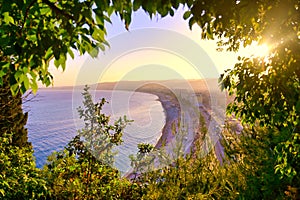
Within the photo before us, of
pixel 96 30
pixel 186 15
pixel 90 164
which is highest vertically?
pixel 186 15

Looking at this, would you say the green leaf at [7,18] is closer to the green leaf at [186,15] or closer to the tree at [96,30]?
the tree at [96,30]

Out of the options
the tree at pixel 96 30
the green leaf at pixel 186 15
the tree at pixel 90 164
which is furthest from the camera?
the tree at pixel 90 164

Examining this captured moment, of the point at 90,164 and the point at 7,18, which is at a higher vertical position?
the point at 7,18

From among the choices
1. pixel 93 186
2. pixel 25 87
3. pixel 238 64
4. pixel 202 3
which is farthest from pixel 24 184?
pixel 202 3

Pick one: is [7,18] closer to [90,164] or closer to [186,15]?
Result: [186,15]

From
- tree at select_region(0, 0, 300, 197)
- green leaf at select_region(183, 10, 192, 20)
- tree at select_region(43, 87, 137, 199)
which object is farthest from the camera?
tree at select_region(43, 87, 137, 199)

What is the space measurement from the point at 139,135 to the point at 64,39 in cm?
570

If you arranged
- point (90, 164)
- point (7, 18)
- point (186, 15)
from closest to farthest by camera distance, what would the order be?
point (7, 18) → point (186, 15) → point (90, 164)

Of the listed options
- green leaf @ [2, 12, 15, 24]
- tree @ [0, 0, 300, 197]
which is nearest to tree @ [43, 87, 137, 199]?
tree @ [0, 0, 300, 197]

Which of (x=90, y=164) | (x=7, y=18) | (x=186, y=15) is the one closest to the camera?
(x=7, y=18)

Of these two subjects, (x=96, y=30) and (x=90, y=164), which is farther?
(x=90, y=164)

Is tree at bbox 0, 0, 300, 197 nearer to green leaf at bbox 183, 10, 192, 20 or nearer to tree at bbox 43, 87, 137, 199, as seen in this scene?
green leaf at bbox 183, 10, 192, 20

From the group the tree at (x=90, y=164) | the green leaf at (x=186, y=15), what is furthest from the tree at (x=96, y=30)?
the tree at (x=90, y=164)

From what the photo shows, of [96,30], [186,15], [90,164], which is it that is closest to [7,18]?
[96,30]
